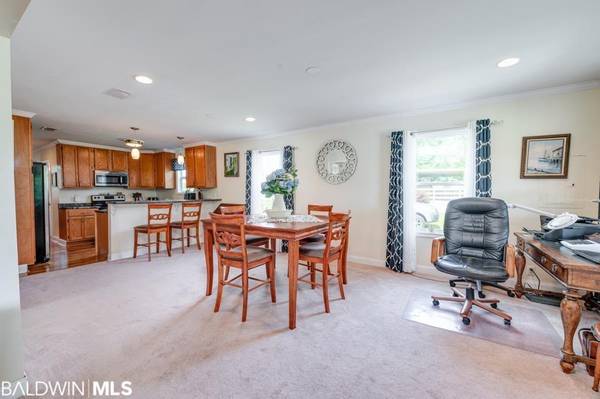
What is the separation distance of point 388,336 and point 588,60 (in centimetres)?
297

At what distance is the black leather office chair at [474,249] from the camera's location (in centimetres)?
219

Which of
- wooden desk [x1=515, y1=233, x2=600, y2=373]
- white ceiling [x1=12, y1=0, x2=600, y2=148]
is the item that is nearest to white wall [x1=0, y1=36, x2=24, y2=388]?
white ceiling [x1=12, y1=0, x2=600, y2=148]

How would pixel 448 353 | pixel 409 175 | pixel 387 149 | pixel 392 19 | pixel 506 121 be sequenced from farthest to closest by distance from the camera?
pixel 387 149
pixel 409 175
pixel 506 121
pixel 448 353
pixel 392 19

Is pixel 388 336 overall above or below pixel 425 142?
below

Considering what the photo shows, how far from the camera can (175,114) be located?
146 inches

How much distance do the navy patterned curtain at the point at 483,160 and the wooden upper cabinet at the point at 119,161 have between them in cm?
763

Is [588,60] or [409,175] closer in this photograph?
[588,60]

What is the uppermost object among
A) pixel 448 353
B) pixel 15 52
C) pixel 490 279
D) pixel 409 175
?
pixel 15 52

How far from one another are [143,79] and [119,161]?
4937 millimetres

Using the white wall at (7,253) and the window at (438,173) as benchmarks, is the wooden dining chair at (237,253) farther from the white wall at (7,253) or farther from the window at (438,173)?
the window at (438,173)

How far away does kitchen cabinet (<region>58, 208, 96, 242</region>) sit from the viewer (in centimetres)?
545

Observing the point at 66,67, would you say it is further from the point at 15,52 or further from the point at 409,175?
the point at 409,175

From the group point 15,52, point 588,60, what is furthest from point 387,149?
point 15,52

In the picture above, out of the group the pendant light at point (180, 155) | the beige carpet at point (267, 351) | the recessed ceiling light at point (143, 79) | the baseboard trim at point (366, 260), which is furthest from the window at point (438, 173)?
the pendant light at point (180, 155)
